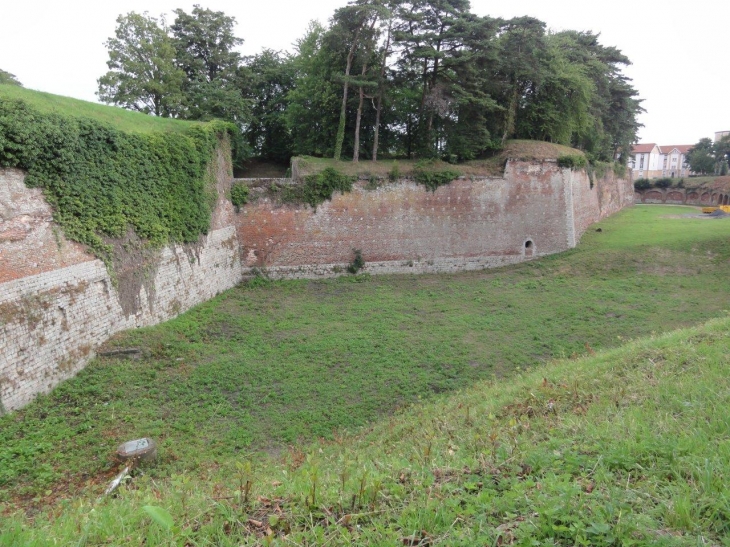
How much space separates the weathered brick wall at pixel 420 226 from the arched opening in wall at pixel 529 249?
1.6 inches

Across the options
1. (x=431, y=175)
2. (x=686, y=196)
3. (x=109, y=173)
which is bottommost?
(x=109, y=173)

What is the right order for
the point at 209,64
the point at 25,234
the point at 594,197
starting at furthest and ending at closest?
the point at 594,197, the point at 209,64, the point at 25,234

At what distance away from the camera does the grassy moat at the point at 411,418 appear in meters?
2.79

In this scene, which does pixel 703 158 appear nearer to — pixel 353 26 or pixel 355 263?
pixel 353 26

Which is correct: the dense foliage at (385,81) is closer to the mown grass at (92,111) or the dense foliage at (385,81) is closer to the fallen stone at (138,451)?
the mown grass at (92,111)

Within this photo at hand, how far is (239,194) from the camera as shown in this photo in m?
15.5

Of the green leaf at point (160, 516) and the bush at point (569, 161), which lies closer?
the green leaf at point (160, 516)

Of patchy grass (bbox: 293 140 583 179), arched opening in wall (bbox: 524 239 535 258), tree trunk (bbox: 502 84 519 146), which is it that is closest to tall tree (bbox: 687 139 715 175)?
patchy grass (bbox: 293 140 583 179)

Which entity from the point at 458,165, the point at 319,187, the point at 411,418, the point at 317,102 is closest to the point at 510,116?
the point at 458,165

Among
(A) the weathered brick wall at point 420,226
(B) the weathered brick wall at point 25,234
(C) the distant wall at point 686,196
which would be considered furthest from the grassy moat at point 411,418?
(C) the distant wall at point 686,196

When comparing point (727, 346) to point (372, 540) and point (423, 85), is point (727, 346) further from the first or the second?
point (423, 85)

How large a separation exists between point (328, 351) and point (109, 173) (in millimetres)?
6168

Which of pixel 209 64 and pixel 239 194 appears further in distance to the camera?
pixel 209 64

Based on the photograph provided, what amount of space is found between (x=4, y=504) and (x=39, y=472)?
71 centimetres
